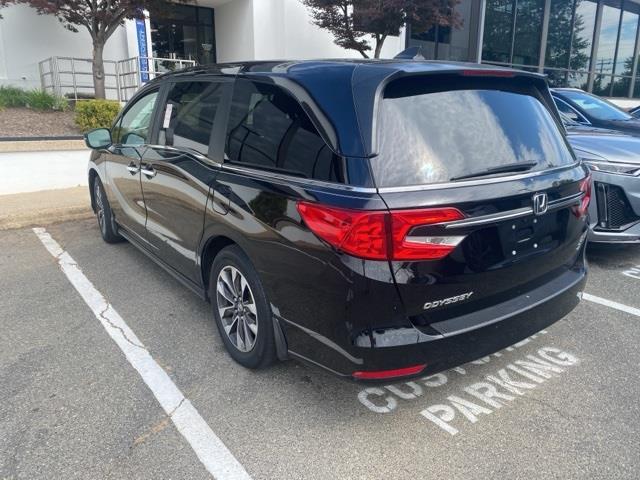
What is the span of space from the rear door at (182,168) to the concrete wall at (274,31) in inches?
491

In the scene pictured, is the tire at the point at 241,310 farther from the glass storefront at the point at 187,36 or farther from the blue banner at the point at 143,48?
the glass storefront at the point at 187,36

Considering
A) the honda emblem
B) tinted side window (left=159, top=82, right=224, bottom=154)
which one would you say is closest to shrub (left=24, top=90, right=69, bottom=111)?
tinted side window (left=159, top=82, right=224, bottom=154)

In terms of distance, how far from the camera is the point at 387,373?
7.14ft

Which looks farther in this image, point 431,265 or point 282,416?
point 282,416

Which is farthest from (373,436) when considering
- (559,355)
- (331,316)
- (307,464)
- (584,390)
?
(559,355)

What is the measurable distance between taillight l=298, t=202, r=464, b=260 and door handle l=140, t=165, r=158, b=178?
217cm

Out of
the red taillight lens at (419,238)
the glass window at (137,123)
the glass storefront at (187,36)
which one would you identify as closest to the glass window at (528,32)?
the glass storefront at (187,36)

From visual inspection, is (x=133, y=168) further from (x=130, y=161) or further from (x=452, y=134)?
(x=452, y=134)

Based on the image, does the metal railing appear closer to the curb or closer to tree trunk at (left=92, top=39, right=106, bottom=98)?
tree trunk at (left=92, top=39, right=106, bottom=98)

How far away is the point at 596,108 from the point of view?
8.02 metres

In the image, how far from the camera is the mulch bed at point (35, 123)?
8883 millimetres

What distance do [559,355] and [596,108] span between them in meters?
6.41

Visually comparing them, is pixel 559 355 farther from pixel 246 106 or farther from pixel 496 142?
pixel 246 106

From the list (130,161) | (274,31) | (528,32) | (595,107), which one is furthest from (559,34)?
(130,161)
